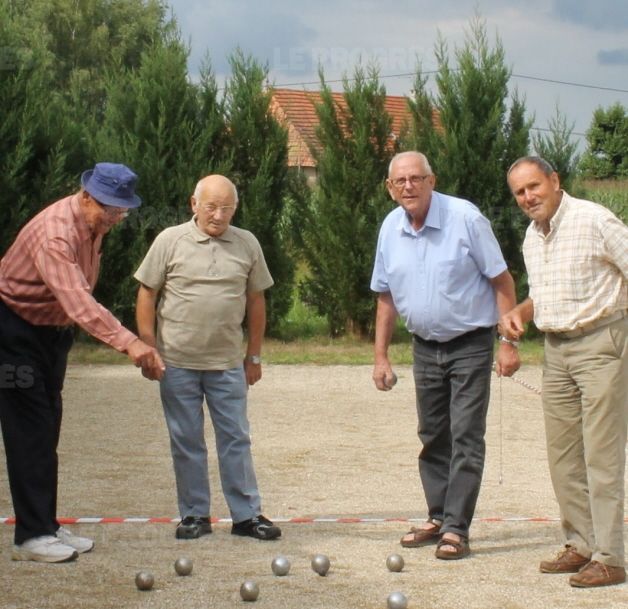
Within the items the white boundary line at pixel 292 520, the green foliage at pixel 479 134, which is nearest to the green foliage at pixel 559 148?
the green foliage at pixel 479 134

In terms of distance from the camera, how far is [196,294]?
690cm

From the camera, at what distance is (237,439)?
23.2ft

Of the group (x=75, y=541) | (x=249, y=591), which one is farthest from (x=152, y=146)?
(x=249, y=591)

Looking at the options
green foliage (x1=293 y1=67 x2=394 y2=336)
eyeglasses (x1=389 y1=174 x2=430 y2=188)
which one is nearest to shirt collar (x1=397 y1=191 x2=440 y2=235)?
eyeglasses (x1=389 y1=174 x2=430 y2=188)

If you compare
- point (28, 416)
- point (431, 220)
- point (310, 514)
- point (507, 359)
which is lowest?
point (310, 514)

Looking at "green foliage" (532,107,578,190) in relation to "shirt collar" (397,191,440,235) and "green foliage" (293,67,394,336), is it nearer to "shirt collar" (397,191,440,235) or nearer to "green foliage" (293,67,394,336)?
"green foliage" (293,67,394,336)

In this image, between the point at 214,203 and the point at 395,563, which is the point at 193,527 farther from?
the point at 214,203

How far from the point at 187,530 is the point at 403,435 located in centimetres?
400

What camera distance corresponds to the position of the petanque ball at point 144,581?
18.9 feet

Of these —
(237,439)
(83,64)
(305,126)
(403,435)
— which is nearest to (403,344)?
(305,126)

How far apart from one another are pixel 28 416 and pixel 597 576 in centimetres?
289

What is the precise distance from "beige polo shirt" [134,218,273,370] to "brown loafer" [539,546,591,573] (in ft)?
6.77

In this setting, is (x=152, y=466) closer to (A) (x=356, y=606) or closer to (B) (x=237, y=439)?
(B) (x=237, y=439)

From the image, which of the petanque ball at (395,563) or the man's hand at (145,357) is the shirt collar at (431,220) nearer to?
the man's hand at (145,357)
